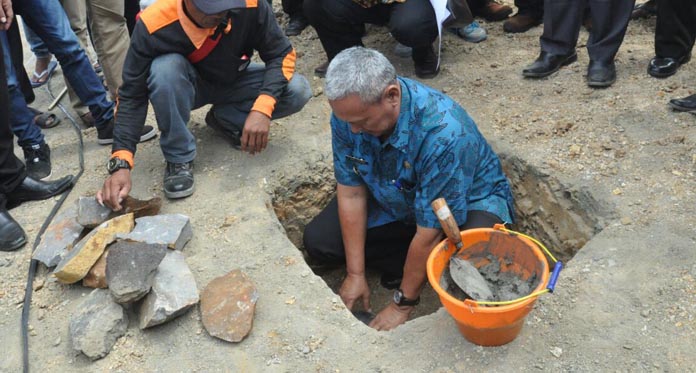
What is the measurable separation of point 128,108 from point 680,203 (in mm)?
2602

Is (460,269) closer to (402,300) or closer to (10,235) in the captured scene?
(402,300)

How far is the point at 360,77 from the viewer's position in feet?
7.23

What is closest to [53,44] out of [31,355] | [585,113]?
[31,355]

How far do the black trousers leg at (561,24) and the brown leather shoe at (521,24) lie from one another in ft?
2.17

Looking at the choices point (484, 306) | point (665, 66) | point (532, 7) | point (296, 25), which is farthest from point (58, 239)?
point (532, 7)

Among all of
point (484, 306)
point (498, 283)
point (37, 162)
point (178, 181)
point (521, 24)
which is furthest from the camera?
point (521, 24)

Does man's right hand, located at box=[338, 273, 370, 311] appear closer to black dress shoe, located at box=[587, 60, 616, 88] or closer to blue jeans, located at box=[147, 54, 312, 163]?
blue jeans, located at box=[147, 54, 312, 163]

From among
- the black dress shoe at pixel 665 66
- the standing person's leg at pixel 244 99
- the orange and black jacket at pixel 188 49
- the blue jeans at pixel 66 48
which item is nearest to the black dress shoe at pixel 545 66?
the black dress shoe at pixel 665 66

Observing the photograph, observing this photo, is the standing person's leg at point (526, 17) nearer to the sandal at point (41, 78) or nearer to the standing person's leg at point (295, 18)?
the standing person's leg at point (295, 18)

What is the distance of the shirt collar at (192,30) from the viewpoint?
2.99 meters

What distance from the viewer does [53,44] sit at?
3531mm

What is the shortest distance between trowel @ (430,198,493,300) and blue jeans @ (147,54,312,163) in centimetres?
157

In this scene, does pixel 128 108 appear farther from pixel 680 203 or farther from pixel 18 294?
pixel 680 203

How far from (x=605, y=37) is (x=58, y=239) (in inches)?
126
